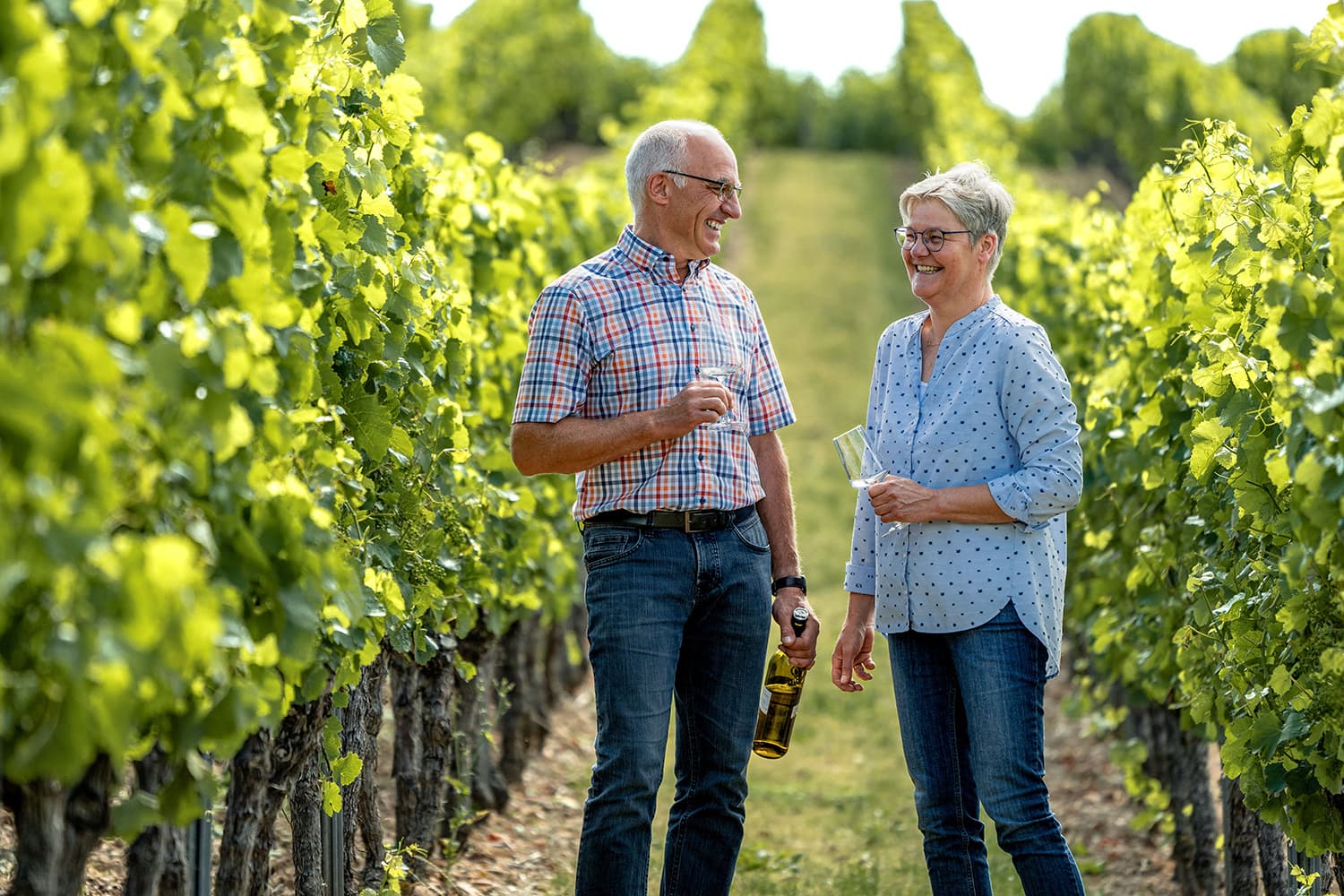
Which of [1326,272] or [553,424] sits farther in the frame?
[553,424]

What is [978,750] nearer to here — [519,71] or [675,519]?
[675,519]

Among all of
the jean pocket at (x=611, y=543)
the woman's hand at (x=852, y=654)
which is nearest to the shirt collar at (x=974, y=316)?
the woman's hand at (x=852, y=654)

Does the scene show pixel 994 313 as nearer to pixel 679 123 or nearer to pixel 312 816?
pixel 679 123

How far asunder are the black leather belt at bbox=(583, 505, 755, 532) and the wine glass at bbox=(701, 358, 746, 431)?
21 cm

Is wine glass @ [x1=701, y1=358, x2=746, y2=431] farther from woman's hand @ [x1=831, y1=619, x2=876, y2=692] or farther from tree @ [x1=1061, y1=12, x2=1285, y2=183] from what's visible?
tree @ [x1=1061, y1=12, x2=1285, y2=183]

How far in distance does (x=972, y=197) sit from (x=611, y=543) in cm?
115

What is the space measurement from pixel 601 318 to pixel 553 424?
28 cm

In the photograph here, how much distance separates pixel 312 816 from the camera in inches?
146

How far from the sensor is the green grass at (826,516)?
18.1 ft

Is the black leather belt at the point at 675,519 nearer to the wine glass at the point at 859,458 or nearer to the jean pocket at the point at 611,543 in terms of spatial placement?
the jean pocket at the point at 611,543

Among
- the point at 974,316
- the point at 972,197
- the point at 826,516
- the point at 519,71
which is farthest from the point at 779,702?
the point at 519,71

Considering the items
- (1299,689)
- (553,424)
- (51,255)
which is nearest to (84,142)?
(51,255)

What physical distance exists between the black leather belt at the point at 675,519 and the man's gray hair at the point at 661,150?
75cm

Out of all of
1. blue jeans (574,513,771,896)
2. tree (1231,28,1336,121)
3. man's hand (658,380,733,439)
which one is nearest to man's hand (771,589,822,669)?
blue jeans (574,513,771,896)
